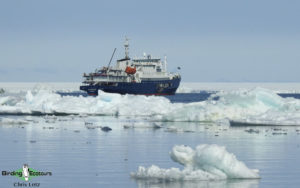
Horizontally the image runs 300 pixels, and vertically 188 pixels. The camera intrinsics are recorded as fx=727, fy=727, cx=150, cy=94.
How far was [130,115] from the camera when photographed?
4819 centimetres

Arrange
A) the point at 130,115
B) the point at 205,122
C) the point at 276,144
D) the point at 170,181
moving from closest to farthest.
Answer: the point at 170,181
the point at 276,144
the point at 205,122
the point at 130,115

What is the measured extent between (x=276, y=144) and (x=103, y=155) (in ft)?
22.9

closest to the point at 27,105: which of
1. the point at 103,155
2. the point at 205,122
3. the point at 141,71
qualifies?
the point at 205,122

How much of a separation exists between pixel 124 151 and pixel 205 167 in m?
7.70

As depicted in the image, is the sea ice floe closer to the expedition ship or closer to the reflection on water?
the reflection on water

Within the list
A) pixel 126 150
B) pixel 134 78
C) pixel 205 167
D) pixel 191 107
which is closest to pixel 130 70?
pixel 134 78

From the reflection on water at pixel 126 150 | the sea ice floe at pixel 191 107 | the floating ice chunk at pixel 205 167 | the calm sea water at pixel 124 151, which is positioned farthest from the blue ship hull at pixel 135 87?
the floating ice chunk at pixel 205 167

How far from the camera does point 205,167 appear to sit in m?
15.9

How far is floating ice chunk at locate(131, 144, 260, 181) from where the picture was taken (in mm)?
15633

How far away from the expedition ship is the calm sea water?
64.5 metres

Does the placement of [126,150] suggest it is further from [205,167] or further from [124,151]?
[205,167]

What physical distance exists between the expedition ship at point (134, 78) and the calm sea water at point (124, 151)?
211 feet

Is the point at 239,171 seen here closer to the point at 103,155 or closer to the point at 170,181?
the point at 170,181

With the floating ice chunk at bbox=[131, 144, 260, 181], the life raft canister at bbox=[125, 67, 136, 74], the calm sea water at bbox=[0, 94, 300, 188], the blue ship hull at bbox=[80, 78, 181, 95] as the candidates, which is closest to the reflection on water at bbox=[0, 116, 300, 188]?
the calm sea water at bbox=[0, 94, 300, 188]
